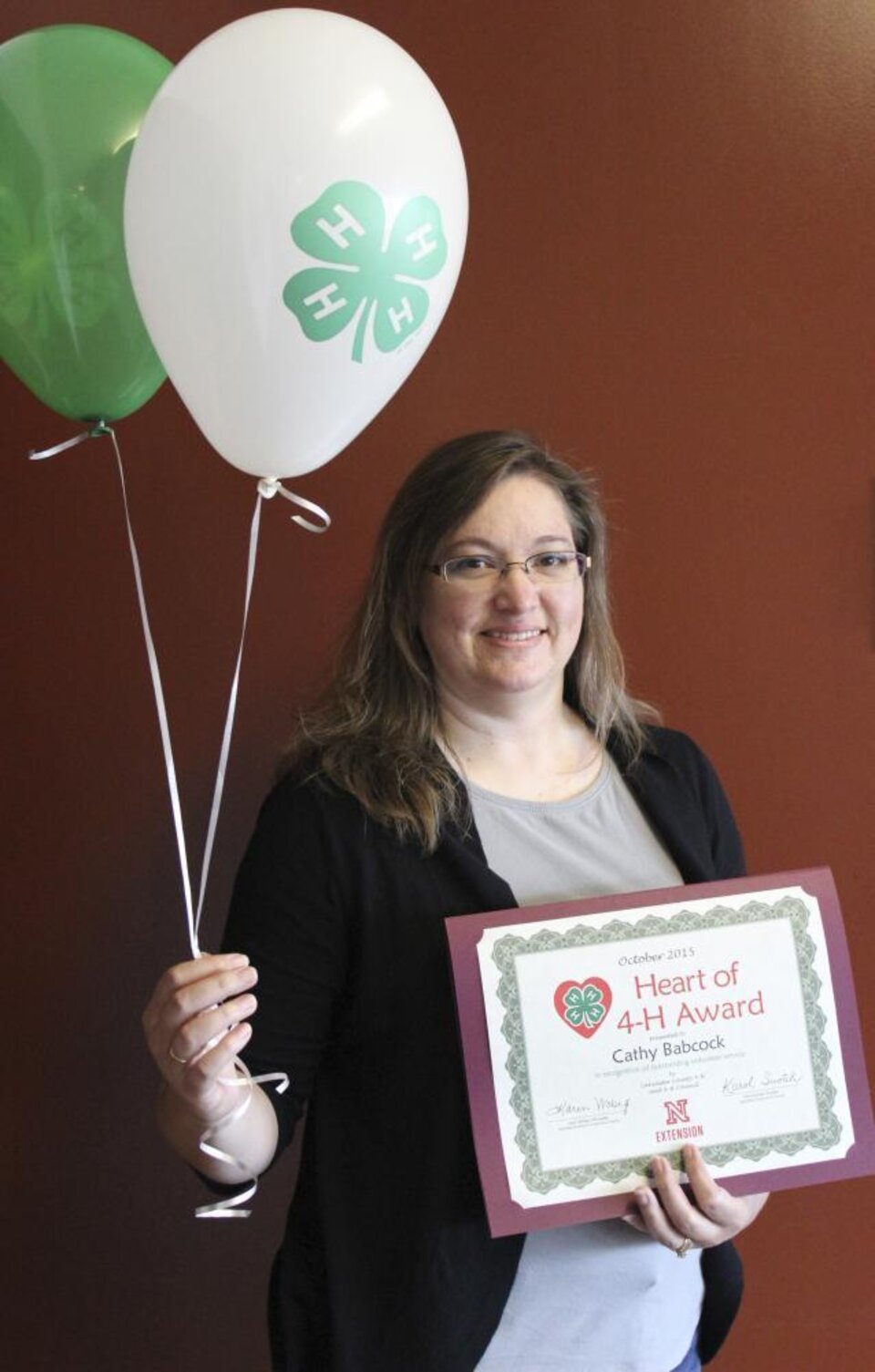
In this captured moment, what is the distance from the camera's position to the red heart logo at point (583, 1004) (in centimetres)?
129

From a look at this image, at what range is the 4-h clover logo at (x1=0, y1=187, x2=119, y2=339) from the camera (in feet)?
3.89

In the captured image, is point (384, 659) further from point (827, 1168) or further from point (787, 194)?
point (787, 194)

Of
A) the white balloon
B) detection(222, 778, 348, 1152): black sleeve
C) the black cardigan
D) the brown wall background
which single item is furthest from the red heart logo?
the brown wall background

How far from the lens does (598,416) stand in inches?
74.6

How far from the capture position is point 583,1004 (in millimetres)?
1291

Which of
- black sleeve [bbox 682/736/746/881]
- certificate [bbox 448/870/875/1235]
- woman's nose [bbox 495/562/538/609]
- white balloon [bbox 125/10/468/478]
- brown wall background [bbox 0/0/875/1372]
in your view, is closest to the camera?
white balloon [bbox 125/10/468/478]

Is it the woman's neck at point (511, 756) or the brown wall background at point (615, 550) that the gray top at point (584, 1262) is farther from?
the brown wall background at point (615, 550)

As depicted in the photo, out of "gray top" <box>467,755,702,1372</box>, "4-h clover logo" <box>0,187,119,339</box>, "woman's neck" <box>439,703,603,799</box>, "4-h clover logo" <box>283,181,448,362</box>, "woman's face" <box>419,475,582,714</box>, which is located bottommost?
"gray top" <box>467,755,702,1372</box>

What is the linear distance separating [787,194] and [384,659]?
0.93 meters

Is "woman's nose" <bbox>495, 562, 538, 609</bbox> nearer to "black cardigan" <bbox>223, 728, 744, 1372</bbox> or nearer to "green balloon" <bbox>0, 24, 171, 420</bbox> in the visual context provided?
"black cardigan" <bbox>223, 728, 744, 1372</bbox>

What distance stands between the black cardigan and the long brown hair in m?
0.03

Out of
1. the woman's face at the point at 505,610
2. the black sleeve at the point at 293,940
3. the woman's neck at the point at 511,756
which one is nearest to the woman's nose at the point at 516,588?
the woman's face at the point at 505,610

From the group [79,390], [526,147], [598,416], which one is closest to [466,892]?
[79,390]

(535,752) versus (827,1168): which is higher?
(535,752)
